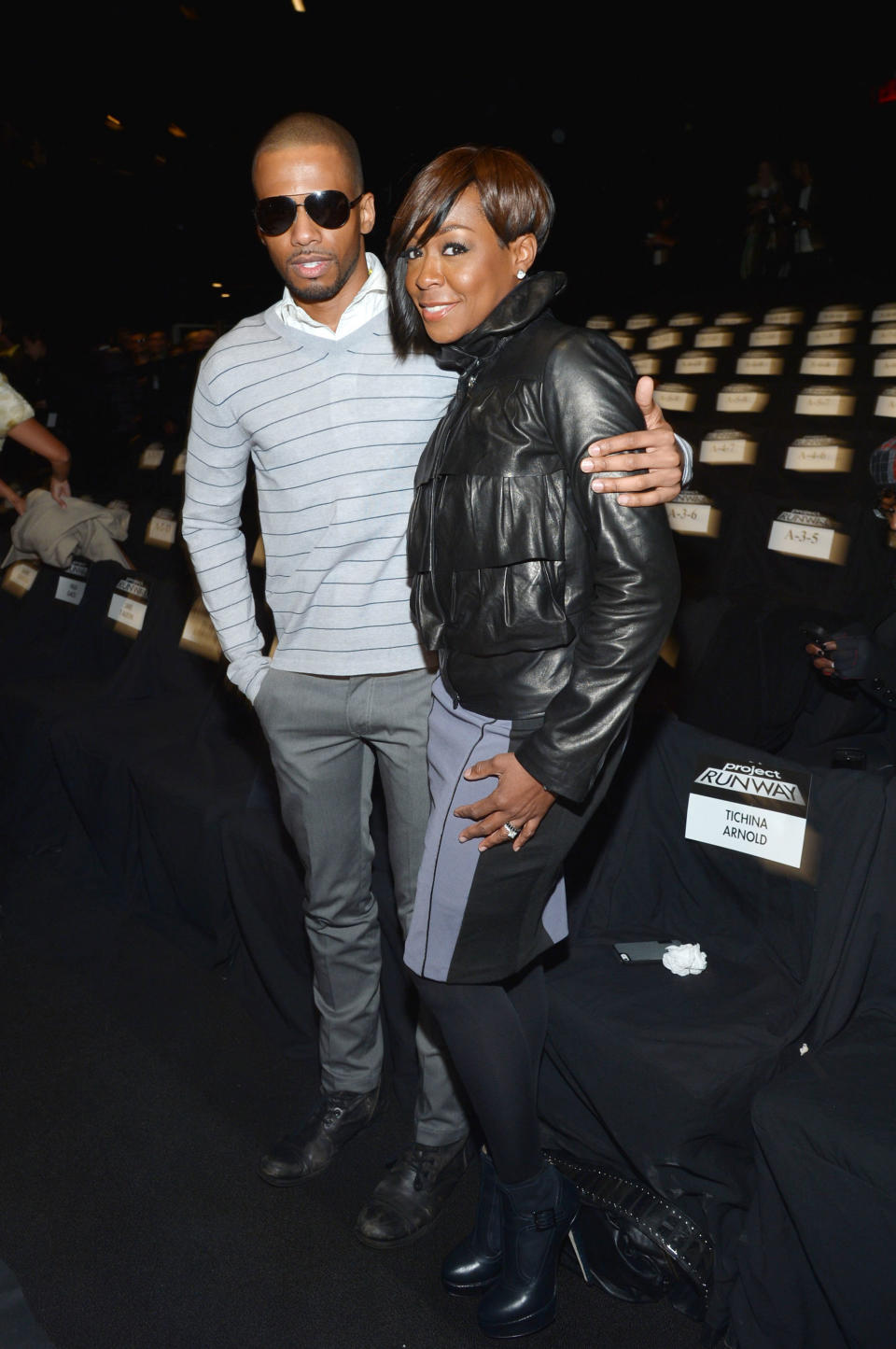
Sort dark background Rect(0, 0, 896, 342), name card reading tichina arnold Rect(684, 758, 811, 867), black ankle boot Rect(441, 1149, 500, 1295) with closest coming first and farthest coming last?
black ankle boot Rect(441, 1149, 500, 1295), name card reading tichina arnold Rect(684, 758, 811, 867), dark background Rect(0, 0, 896, 342)

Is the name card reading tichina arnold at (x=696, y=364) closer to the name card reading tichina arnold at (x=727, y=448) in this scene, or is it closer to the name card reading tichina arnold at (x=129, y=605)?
the name card reading tichina arnold at (x=727, y=448)

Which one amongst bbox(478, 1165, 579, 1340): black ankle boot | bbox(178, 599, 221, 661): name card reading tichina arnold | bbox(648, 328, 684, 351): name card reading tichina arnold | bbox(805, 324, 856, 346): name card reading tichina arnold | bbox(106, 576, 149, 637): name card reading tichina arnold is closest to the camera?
bbox(478, 1165, 579, 1340): black ankle boot

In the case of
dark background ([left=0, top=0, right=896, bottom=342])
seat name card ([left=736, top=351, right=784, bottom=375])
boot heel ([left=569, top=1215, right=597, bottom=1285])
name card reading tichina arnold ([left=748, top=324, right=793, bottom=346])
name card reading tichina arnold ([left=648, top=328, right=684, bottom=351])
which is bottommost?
boot heel ([left=569, top=1215, right=597, bottom=1285])

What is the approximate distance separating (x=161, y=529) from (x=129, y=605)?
2.50 feet

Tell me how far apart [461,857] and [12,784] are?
234cm

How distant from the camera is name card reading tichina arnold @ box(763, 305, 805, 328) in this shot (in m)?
5.82

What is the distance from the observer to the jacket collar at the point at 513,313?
1.16 metres

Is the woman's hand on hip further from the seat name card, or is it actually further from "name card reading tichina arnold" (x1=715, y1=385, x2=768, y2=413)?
the seat name card

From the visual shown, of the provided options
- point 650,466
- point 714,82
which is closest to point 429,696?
point 650,466

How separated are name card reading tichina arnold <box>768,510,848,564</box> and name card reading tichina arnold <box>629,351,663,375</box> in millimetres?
2558

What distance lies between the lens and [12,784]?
3.10m

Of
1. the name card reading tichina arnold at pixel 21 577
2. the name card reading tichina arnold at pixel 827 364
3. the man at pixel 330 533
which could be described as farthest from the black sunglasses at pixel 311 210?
the name card reading tichina arnold at pixel 827 364

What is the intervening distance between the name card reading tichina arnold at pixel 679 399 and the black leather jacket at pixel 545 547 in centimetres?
348

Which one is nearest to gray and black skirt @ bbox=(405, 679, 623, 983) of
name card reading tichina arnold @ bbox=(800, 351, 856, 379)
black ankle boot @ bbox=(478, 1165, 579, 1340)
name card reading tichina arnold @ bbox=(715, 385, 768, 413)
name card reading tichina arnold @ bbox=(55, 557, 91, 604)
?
black ankle boot @ bbox=(478, 1165, 579, 1340)
